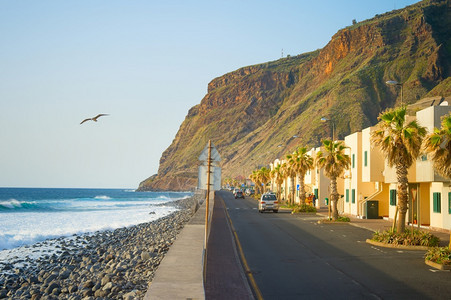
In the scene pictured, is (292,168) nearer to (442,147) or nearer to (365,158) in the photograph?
(365,158)

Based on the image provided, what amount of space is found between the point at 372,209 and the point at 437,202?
398 inches

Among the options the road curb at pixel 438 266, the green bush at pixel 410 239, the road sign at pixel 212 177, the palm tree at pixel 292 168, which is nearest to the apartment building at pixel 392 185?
the green bush at pixel 410 239

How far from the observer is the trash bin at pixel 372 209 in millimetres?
39625

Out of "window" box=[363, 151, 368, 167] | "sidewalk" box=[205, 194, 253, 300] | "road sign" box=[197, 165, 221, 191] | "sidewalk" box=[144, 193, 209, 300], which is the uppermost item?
"window" box=[363, 151, 368, 167]

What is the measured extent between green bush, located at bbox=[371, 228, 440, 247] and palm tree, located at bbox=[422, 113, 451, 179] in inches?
151

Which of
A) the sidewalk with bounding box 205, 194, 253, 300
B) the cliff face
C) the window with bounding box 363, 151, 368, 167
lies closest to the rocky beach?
the sidewalk with bounding box 205, 194, 253, 300

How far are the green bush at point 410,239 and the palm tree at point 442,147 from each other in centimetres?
384

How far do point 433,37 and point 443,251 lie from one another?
529ft

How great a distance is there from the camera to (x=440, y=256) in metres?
16.6

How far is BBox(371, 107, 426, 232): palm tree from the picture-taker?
74.1ft

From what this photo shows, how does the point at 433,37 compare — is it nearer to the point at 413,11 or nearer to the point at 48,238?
the point at 413,11

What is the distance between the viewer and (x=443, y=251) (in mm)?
16922

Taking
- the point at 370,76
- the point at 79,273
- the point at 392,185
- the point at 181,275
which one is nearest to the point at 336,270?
the point at 181,275

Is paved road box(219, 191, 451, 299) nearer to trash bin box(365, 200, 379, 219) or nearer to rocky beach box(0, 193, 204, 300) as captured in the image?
rocky beach box(0, 193, 204, 300)
